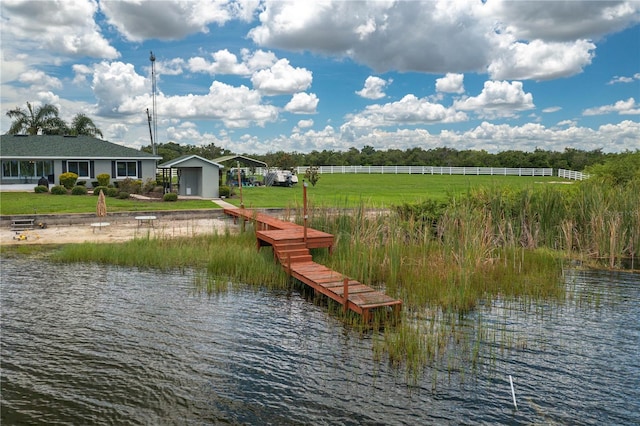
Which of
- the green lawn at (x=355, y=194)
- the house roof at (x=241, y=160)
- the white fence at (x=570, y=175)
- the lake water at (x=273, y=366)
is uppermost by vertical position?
the house roof at (x=241, y=160)

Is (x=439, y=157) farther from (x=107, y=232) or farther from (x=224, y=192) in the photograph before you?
(x=107, y=232)

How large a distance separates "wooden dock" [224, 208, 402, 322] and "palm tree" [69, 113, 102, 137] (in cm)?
4184

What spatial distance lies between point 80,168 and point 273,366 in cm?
3182

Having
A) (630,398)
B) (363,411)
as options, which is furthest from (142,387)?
(630,398)

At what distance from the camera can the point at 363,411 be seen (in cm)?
598

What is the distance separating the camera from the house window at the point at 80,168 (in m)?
34.5

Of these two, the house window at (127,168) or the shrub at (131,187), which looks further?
the house window at (127,168)

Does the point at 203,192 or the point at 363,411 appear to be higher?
the point at 203,192

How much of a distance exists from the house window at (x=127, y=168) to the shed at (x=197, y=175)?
852 cm

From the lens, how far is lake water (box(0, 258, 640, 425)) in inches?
237

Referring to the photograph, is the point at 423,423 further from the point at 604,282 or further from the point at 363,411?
the point at 604,282

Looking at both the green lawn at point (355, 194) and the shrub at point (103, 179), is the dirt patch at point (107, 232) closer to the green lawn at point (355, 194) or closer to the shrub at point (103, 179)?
the green lawn at point (355, 194)

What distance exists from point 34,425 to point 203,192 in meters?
22.9

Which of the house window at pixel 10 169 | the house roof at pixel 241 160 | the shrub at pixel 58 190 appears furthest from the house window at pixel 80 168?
the house roof at pixel 241 160
